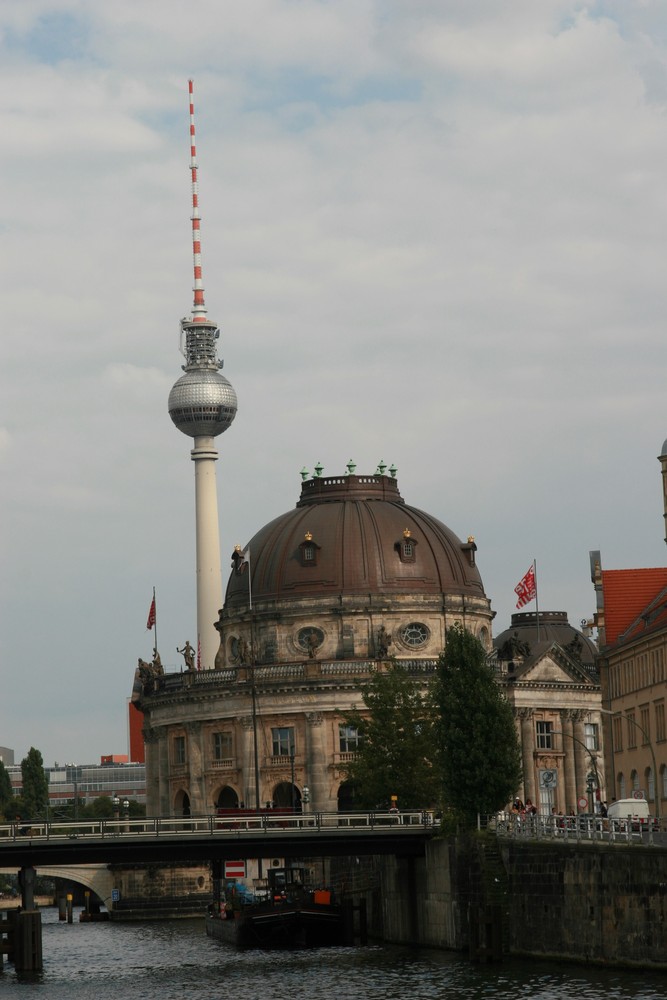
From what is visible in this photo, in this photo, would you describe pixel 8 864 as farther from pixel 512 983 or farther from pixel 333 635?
pixel 333 635

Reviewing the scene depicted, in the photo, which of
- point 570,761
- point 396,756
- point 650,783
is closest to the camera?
point 650,783

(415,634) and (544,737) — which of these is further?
(544,737)

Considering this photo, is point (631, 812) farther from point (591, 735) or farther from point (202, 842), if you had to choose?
point (591, 735)

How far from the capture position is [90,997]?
82625 millimetres

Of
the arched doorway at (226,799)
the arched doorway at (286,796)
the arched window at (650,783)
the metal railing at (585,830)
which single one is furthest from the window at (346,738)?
the metal railing at (585,830)

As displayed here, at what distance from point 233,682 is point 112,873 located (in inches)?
742

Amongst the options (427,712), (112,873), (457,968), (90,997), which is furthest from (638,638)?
(112,873)

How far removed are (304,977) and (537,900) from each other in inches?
428

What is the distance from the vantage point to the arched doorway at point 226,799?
159875mm

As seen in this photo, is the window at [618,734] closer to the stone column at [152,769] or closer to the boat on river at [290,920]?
the boat on river at [290,920]

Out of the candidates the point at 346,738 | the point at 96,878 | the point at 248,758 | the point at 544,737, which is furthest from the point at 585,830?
the point at 96,878

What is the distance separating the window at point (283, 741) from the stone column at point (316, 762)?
1.44 m

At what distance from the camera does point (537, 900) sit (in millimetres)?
81312

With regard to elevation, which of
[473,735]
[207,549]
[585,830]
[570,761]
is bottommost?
[585,830]
